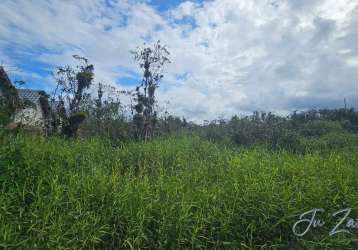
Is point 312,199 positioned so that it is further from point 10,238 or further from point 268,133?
point 268,133

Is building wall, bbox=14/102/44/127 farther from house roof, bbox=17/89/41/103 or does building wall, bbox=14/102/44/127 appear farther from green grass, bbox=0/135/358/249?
green grass, bbox=0/135/358/249

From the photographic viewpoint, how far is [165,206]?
13.5 feet

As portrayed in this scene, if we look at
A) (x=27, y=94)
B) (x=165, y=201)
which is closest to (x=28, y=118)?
(x=27, y=94)

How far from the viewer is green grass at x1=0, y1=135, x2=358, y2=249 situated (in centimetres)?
Answer: 365

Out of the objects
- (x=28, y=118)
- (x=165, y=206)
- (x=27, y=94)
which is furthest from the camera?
(x=27, y=94)

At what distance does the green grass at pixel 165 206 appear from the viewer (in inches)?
144

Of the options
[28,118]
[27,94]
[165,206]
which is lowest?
[165,206]

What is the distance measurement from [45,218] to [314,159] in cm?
513

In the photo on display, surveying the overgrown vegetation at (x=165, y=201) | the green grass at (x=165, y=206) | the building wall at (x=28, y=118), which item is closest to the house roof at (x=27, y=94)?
the building wall at (x=28, y=118)

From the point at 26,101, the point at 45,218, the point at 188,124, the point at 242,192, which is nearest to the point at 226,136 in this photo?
the point at 188,124

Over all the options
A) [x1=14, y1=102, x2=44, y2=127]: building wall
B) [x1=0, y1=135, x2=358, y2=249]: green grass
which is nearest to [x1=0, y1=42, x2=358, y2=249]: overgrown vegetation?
[x1=0, y1=135, x2=358, y2=249]: green grass

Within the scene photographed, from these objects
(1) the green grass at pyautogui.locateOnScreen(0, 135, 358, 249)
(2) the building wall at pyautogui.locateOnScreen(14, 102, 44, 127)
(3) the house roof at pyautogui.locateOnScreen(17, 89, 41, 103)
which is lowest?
(1) the green grass at pyautogui.locateOnScreen(0, 135, 358, 249)

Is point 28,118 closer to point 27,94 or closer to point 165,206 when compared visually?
point 27,94

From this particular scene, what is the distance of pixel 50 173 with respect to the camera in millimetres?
5000
